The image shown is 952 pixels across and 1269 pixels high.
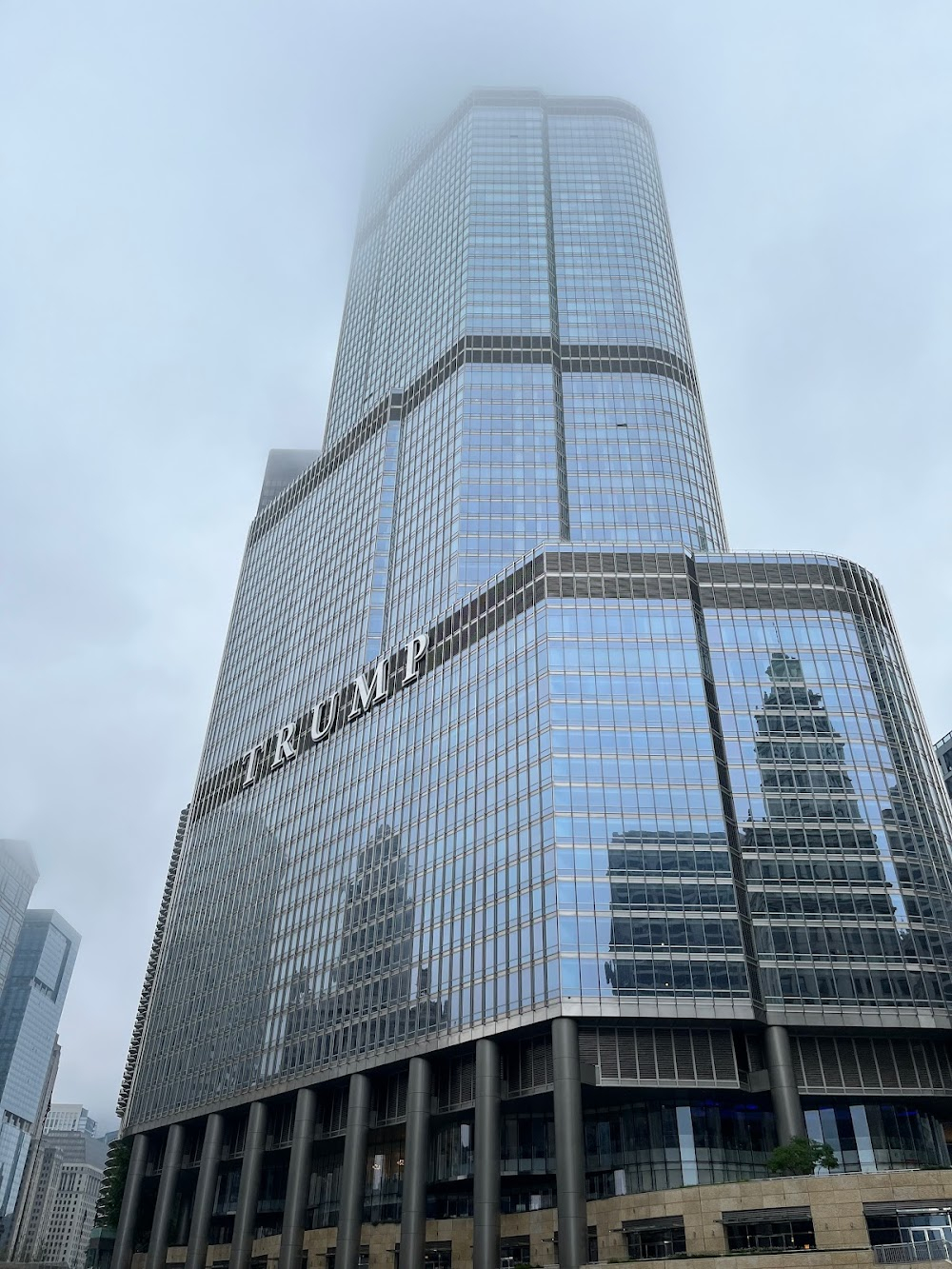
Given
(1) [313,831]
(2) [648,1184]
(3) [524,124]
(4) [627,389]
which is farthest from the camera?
(3) [524,124]

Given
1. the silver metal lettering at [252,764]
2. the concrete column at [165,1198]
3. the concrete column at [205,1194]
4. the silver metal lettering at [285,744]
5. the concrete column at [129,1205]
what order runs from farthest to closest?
1. the silver metal lettering at [252,764]
2. the silver metal lettering at [285,744]
3. the concrete column at [129,1205]
4. the concrete column at [165,1198]
5. the concrete column at [205,1194]

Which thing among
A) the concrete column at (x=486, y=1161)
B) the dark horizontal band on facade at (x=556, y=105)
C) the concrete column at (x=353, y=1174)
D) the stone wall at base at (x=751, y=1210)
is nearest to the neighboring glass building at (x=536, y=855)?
the concrete column at (x=486, y=1161)

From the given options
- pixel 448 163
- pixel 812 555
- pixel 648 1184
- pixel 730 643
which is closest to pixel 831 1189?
pixel 648 1184

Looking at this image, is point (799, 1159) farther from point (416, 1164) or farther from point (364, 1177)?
point (364, 1177)

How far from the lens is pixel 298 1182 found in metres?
98.2

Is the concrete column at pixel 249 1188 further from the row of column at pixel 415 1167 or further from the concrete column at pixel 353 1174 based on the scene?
the concrete column at pixel 353 1174

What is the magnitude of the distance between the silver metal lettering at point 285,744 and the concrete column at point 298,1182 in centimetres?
4523

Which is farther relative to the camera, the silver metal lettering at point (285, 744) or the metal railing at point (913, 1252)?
the silver metal lettering at point (285, 744)

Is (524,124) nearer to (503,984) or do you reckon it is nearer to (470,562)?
(470,562)

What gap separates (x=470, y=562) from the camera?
130 meters

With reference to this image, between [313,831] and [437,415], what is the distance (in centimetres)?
6521

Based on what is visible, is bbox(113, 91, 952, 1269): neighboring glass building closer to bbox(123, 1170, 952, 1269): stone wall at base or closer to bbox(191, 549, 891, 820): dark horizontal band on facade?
bbox(191, 549, 891, 820): dark horizontal band on facade

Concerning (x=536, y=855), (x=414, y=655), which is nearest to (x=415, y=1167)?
(x=536, y=855)

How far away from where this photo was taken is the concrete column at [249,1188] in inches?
4018
